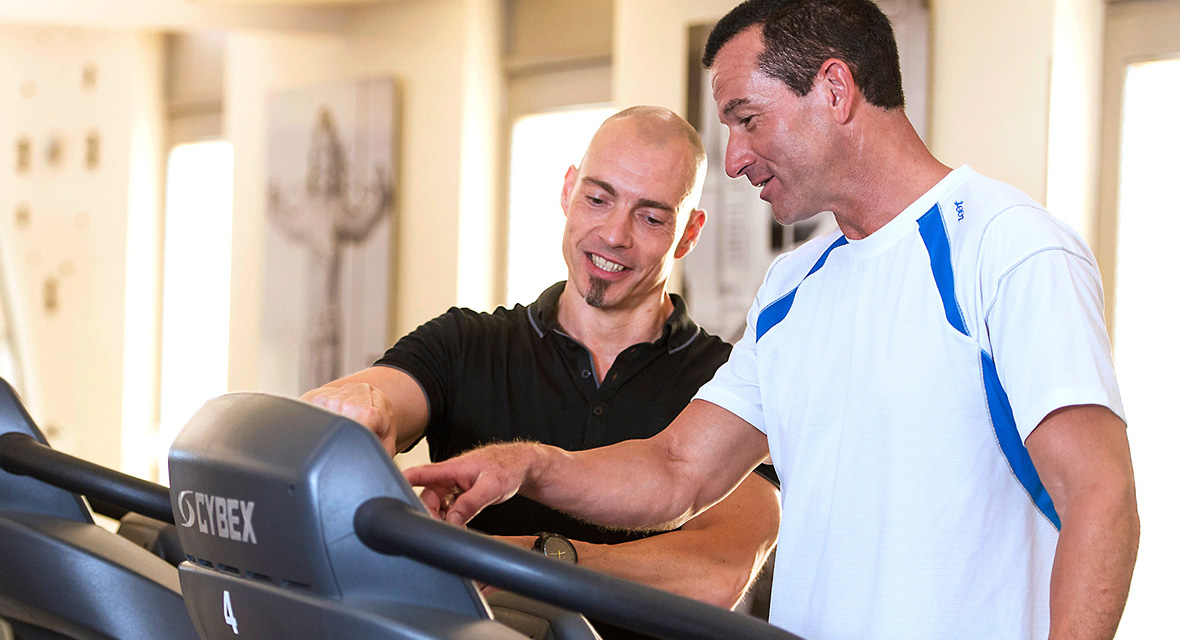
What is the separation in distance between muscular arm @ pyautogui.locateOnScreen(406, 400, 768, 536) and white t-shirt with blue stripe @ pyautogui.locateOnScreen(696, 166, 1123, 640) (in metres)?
0.20

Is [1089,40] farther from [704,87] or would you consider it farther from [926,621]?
[926,621]

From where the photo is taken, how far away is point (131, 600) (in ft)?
4.21

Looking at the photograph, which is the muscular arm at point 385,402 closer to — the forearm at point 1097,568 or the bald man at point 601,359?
the bald man at point 601,359

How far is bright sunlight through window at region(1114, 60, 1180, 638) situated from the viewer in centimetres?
335

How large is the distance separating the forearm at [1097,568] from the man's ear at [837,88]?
577 millimetres

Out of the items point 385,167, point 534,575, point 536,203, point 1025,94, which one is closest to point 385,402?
point 534,575

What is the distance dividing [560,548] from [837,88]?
0.72m

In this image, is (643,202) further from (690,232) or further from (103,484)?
(103,484)

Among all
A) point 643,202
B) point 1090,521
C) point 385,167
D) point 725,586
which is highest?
point 385,167

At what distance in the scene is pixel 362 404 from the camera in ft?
5.19

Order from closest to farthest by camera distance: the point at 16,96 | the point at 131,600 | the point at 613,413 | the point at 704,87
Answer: the point at 131,600
the point at 613,413
the point at 704,87
the point at 16,96

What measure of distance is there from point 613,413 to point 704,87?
92.8 inches

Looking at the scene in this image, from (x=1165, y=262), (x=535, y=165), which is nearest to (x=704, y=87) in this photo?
(x=535, y=165)

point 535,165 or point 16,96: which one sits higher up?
point 16,96
